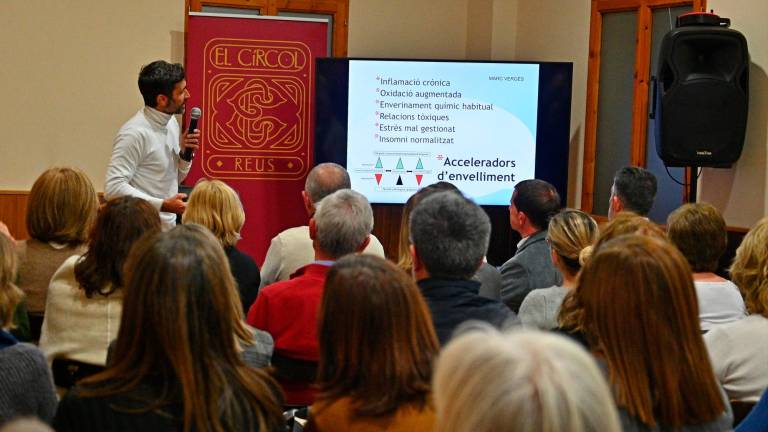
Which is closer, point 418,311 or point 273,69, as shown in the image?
point 418,311

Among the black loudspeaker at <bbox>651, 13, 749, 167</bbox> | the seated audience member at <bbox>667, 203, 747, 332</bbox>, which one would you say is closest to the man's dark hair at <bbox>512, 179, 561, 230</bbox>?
the seated audience member at <bbox>667, 203, 747, 332</bbox>

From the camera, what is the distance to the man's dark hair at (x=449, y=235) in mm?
2631

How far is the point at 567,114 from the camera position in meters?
6.85

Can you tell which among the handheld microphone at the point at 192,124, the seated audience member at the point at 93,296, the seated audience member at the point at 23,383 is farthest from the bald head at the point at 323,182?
the seated audience member at the point at 23,383

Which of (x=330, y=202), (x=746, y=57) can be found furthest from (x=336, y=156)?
(x=330, y=202)

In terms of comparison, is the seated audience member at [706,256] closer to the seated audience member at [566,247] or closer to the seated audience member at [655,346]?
the seated audience member at [566,247]

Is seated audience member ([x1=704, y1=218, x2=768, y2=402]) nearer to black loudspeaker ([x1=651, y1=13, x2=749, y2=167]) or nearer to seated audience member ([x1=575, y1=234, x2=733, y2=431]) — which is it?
seated audience member ([x1=575, y1=234, x2=733, y2=431])

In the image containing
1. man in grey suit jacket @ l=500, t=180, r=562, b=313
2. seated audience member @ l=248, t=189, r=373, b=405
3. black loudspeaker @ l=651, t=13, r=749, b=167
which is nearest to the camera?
seated audience member @ l=248, t=189, r=373, b=405

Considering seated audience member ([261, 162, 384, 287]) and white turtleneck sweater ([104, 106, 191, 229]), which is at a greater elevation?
white turtleneck sweater ([104, 106, 191, 229])

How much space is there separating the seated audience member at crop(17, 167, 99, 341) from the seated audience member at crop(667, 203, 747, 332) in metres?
2.05

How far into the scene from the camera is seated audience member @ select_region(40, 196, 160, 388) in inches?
106

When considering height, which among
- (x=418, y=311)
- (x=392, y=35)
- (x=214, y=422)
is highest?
(x=392, y=35)

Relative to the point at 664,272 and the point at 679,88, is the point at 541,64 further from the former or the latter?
the point at 664,272

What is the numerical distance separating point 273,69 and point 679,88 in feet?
8.78
